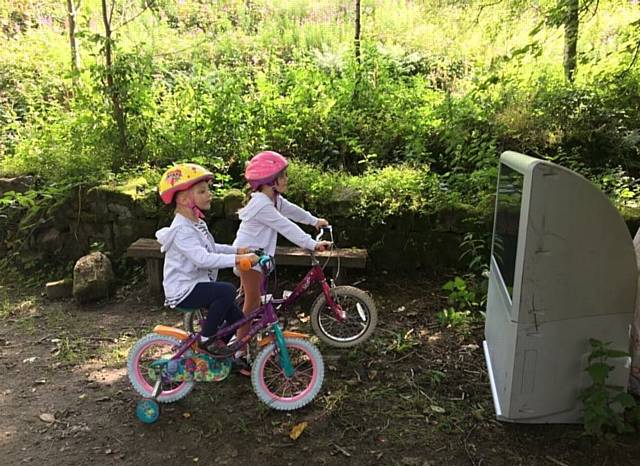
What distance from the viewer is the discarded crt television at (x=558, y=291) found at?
2.57 meters

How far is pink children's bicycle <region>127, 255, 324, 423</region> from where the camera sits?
3.37 m

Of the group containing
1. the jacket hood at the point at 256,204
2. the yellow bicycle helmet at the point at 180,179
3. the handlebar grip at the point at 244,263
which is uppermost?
the yellow bicycle helmet at the point at 180,179

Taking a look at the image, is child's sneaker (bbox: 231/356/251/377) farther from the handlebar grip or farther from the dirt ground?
the handlebar grip

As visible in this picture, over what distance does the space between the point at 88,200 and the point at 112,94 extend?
1.32 meters

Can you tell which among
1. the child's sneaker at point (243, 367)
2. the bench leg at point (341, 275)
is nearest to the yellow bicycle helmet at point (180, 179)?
the child's sneaker at point (243, 367)

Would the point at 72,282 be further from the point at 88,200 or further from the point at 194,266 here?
the point at 194,266

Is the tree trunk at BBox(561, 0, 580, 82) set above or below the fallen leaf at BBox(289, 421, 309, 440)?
above

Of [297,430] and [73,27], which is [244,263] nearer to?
[297,430]

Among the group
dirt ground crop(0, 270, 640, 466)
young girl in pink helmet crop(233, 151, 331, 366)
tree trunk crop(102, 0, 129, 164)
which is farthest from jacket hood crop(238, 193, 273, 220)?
tree trunk crop(102, 0, 129, 164)

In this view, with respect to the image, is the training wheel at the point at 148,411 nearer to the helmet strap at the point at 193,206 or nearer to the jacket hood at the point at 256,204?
the helmet strap at the point at 193,206

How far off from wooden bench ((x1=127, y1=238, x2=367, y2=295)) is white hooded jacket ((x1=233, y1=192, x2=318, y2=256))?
750 mm

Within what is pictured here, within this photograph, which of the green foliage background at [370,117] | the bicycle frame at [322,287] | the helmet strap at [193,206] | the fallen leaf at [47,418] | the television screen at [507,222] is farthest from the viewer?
the green foliage background at [370,117]

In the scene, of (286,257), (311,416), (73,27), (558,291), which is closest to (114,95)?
(73,27)

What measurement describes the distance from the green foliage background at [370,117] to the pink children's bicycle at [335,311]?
4.86 ft
